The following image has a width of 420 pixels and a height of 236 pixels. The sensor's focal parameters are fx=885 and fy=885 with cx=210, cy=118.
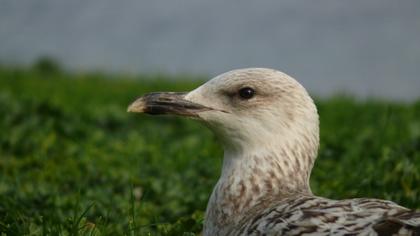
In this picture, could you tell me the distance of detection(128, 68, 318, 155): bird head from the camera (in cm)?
420

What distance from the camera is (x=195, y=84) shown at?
12148 millimetres

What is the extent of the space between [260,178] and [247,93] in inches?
16.2

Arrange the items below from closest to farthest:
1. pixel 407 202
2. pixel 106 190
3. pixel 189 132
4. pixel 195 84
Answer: pixel 407 202 → pixel 106 190 → pixel 189 132 → pixel 195 84

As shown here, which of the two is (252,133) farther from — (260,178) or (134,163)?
(134,163)

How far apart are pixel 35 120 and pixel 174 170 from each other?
193 centimetres

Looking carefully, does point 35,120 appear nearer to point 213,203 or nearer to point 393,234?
point 213,203

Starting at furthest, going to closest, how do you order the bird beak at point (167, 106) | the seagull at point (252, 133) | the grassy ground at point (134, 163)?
the grassy ground at point (134, 163)
the bird beak at point (167, 106)
the seagull at point (252, 133)

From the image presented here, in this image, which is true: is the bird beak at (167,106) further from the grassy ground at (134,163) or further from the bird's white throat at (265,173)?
the grassy ground at (134,163)

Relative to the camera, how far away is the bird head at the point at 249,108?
4203 mm

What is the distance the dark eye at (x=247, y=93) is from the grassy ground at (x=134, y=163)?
0.70m

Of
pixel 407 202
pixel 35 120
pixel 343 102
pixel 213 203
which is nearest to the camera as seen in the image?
pixel 213 203

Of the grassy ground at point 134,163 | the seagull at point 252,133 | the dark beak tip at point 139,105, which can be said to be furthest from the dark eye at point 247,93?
the grassy ground at point 134,163

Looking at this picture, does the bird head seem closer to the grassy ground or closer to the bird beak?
the bird beak

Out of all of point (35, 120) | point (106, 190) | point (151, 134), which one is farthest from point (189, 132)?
point (106, 190)
